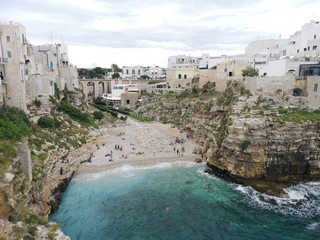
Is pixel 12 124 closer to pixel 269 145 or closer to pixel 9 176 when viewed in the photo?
pixel 9 176

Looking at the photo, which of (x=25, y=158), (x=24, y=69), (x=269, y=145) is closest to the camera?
(x=25, y=158)

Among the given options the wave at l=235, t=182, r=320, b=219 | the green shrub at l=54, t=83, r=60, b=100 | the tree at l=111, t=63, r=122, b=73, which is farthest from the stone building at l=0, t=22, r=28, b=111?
the tree at l=111, t=63, r=122, b=73

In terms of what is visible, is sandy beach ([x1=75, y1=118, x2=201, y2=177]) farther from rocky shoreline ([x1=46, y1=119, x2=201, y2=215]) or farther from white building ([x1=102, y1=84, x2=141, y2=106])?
white building ([x1=102, y1=84, x2=141, y2=106])

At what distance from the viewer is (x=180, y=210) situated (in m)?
22.4

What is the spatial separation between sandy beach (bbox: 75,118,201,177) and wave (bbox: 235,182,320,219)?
11.6 m

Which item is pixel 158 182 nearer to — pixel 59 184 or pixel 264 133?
pixel 59 184

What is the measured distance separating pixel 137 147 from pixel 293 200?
2320 cm

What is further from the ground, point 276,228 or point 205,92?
point 205,92

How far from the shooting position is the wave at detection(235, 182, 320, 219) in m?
21.8

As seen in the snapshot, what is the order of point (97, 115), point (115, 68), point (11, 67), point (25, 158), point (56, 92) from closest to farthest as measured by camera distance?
point (25, 158) < point (11, 67) < point (56, 92) < point (97, 115) < point (115, 68)

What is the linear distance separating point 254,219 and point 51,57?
4553 centimetres

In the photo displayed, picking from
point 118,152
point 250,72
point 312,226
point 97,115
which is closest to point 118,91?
point 97,115

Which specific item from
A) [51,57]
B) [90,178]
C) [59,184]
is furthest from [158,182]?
[51,57]

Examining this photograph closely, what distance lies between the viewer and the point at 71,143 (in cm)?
3456
